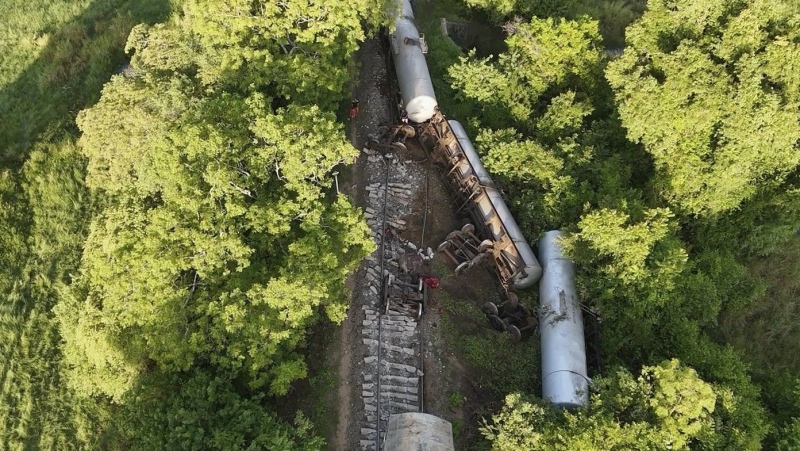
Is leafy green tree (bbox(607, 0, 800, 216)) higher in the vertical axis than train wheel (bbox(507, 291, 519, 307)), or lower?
higher

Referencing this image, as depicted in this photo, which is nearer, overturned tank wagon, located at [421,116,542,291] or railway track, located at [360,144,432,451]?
railway track, located at [360,144,432,451]

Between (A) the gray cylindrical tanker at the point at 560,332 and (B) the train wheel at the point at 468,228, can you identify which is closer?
(A) the gray cylindrical tanker at the point at 560,332

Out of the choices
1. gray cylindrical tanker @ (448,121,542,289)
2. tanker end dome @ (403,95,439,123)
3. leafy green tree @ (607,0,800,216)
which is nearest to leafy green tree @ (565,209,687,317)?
gray cylindrical tanker @ (448,121,542,289)

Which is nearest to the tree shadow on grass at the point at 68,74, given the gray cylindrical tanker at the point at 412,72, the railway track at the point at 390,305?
the gray cylindrical tanker at the point at 412,72

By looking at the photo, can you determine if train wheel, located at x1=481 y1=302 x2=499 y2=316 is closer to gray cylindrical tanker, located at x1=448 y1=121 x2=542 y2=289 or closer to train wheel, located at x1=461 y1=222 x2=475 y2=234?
gray cylindrical tanker, located at x1=448 y1=121 x2=542 y2=289

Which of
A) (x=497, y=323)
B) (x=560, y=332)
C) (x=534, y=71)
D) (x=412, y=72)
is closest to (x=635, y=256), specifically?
(x=560, y=332)

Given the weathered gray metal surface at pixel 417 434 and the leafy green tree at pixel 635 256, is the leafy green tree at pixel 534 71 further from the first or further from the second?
the weathered gray metal surface at pixel 417 434
